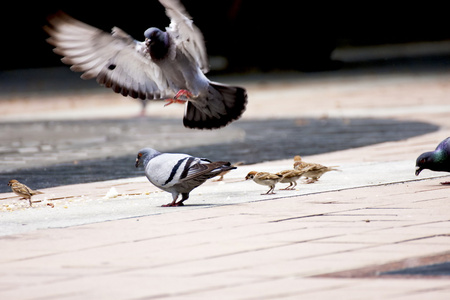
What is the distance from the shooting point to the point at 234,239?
6.52 meters

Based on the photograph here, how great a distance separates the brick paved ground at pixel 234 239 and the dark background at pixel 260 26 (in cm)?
2336

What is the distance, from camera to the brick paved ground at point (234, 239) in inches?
204

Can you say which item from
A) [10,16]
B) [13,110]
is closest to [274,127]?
[13,110]

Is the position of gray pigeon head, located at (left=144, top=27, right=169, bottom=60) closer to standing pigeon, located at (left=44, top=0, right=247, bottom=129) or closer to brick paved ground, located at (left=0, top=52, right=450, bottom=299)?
standing pigeon, located at (left=44, top=0, right=247, bottom=129)

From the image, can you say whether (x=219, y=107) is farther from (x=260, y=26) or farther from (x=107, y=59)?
(x=260, y=26)

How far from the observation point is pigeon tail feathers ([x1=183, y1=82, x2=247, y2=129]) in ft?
32.4

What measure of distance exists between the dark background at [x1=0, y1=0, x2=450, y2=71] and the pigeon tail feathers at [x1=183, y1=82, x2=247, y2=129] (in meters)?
23.8

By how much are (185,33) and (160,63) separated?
41 centimetres

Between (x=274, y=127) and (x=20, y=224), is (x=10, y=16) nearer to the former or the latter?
(x=274, y=127)

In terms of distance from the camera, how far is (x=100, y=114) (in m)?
23.0

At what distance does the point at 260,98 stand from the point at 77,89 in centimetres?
871

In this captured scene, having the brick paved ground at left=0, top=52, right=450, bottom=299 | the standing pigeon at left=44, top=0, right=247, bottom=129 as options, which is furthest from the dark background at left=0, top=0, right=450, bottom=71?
the brick paved ground at left=0, top=52, right=450, bottom=299

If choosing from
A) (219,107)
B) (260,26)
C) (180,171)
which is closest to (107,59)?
(219,107)

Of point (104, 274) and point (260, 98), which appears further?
point (260, 98)
